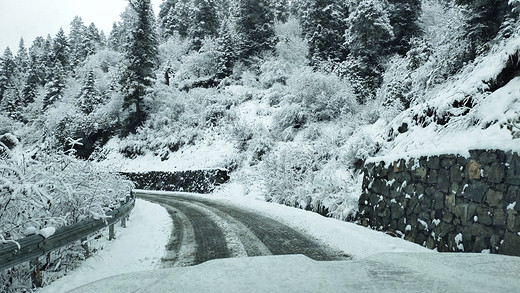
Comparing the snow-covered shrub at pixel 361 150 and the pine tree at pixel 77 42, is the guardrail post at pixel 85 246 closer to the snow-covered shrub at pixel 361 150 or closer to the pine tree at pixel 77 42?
the snow-covered shrub at pixel 361 150

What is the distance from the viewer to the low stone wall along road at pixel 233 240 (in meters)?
5.59

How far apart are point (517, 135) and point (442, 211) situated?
1.69 metres

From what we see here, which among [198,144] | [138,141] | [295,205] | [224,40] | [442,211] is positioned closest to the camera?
[442,211]

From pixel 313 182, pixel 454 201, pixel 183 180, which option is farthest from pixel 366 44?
pixel 454 201

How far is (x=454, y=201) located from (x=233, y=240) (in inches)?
170

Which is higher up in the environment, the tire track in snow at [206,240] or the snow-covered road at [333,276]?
the snow-covered road at [333,276]

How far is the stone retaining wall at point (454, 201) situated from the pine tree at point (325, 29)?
71.2 feet

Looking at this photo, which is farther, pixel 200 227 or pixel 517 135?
pixel 200 227

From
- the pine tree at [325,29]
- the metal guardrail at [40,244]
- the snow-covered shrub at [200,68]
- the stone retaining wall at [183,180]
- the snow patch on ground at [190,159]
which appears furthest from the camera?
the snow-covered shrub at [200,68]

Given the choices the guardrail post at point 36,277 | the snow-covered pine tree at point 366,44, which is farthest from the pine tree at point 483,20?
the guardrail post at point 36,277

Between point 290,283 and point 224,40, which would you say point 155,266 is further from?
point 224,40

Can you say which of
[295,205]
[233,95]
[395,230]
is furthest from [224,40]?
[395,230]

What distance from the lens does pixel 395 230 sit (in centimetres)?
682

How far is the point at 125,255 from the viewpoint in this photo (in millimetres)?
6000
